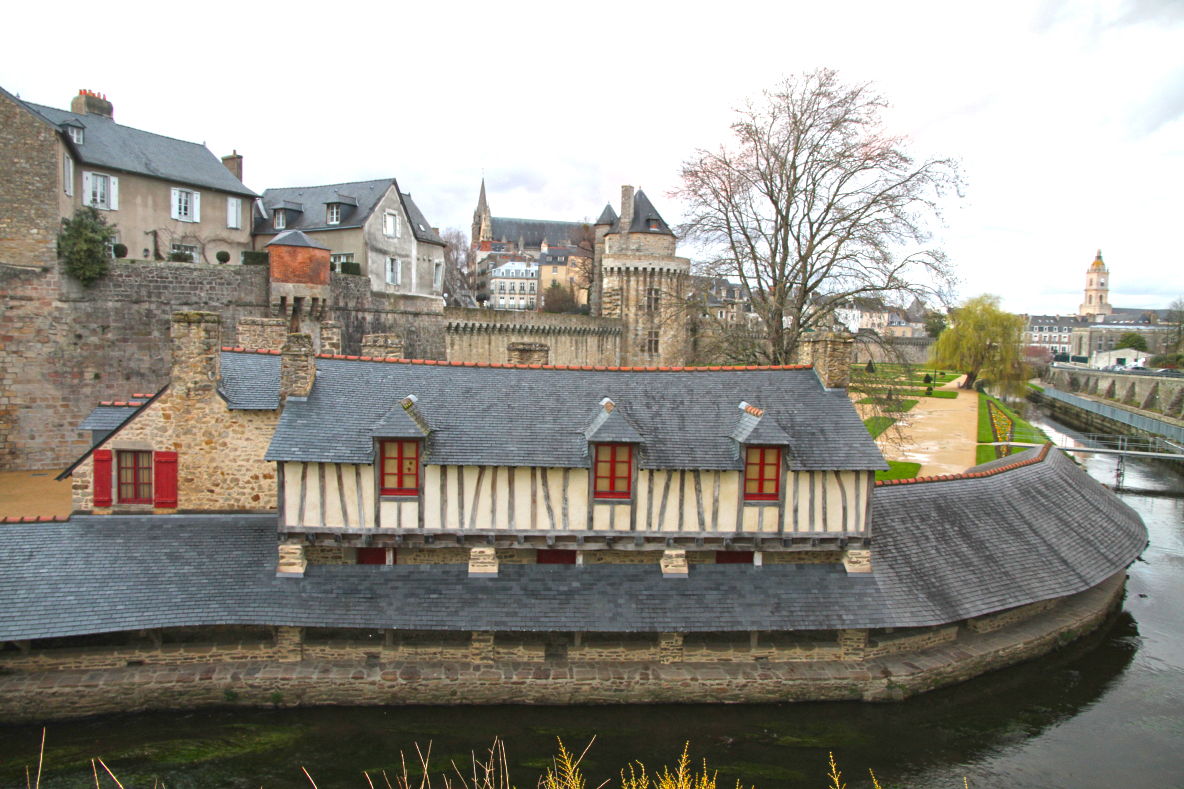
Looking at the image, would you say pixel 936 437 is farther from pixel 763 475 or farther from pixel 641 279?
Result: pixel 763 475

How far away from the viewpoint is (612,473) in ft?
35.6

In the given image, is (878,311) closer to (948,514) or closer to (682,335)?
(948,514)

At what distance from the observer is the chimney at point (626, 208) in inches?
1359

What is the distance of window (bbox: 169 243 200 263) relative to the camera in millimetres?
23416

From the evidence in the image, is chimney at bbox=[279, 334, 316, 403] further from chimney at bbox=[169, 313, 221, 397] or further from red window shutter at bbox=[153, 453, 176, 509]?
red window shutter at bbox=[153, 453, 176, 509]

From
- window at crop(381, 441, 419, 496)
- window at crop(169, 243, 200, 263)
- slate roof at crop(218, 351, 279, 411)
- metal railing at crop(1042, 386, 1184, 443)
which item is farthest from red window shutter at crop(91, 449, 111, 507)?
metal railing at crop(1042, 386, 1184, 443)

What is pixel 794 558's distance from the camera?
11.4 m

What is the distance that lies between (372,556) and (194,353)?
4073 millimetres

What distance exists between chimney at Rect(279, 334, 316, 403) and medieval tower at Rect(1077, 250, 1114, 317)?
132416 mm

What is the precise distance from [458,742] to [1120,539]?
12777 mm

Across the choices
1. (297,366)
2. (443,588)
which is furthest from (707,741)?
(297,366)

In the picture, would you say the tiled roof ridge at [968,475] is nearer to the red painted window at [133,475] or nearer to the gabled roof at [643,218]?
the red painted window at [133,475]

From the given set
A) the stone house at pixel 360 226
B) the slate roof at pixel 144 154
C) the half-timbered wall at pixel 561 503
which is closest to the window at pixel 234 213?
the slate roof at pixel 144 154

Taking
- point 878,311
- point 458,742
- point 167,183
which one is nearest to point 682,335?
point 878,311
